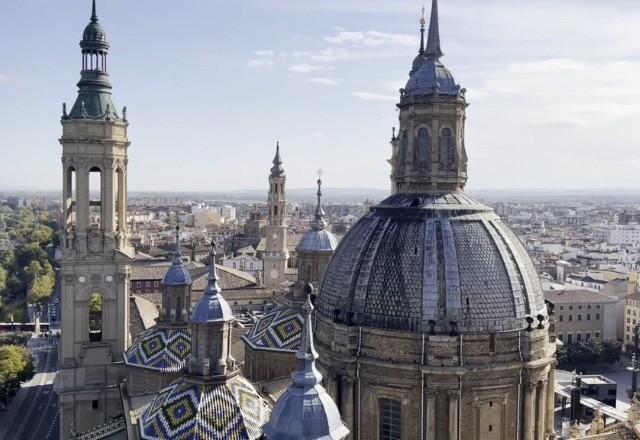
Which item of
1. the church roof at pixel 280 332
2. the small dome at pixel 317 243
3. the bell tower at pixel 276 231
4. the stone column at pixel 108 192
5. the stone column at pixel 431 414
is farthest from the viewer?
the bell tower at pixel 276 231

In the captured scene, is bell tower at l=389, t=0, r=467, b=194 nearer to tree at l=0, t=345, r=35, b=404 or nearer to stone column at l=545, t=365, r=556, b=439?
stone column at l=545, t=365, r=556, b=439

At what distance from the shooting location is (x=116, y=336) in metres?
34.4

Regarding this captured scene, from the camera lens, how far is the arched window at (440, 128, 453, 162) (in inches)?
942

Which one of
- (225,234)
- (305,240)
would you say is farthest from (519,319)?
(225,234)

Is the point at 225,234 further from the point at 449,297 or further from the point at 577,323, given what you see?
the point at 449,297

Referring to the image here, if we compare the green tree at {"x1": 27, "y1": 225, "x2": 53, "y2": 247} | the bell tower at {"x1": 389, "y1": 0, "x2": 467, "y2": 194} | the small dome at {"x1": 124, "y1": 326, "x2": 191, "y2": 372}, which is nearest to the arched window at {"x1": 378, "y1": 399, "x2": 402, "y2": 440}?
the bell tower at {"x1": 389, "y1": 0, "x2": 467, "y2": 194}

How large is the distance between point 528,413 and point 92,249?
877 inches

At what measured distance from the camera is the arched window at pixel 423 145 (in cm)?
2392

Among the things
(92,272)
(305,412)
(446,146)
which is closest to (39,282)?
(92,272)

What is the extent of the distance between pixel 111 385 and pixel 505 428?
839 inches

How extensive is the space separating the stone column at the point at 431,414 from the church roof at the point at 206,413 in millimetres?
5662

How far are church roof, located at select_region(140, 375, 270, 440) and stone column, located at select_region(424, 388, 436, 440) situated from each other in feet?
18.6

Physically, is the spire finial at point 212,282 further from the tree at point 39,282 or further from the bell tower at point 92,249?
the tree at point 39,282

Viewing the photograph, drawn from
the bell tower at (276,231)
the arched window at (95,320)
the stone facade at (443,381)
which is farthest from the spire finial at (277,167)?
the stone facade at (443,381)
